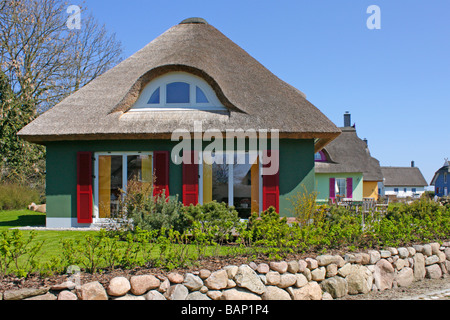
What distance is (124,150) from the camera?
1070 centimetres

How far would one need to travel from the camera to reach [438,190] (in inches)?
2260

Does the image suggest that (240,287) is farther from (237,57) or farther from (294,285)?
(237,57)

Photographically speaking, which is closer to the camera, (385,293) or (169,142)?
(385,293)

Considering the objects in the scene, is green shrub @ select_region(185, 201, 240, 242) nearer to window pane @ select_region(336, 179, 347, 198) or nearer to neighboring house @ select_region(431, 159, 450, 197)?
window pane @ select_region(336, 179, 347, 198)

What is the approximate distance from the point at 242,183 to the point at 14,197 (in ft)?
36.1

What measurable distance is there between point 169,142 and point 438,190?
56.0 meters

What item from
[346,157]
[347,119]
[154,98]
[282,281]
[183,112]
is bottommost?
[282,281]

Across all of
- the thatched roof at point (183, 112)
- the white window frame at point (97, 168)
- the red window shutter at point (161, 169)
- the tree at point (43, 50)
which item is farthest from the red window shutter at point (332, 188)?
the white window frame at point (97, 168)

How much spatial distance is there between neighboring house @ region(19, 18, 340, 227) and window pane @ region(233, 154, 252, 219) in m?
0.03

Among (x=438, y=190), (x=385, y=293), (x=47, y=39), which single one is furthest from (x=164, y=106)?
(x=438, y=190)

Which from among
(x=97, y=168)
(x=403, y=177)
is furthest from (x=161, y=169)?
(x=403, y=177)

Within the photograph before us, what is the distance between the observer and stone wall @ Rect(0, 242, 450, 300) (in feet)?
15.1

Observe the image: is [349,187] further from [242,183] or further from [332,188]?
[242,183]

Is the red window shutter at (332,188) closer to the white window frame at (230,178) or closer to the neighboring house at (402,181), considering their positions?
the white window frame at (230,178)
